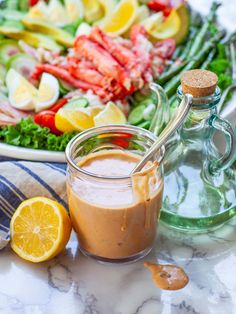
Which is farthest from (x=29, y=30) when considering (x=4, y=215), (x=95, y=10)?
(x=4, y=215)

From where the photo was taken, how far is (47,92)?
222 cm

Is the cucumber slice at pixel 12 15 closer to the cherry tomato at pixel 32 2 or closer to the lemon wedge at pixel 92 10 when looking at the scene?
the cherry tomato at pixel 32 2

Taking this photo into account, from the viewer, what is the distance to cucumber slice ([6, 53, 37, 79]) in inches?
92.8

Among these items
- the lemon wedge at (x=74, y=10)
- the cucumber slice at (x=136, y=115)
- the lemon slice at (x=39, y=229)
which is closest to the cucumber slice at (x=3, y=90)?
the cucumber slice at (x=136, y=115)

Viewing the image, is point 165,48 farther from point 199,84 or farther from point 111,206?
point 111,206

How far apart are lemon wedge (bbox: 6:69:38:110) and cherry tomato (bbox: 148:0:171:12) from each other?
2.48ft

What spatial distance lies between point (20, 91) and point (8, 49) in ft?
1.11

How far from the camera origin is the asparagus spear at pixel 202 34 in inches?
97.7

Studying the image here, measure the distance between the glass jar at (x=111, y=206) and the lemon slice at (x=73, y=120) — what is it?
0.38 metres

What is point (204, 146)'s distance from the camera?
5.48 feet

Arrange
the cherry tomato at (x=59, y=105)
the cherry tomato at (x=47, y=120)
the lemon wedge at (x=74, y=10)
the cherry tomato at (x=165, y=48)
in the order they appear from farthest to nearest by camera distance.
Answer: the lemon wedge at (x=74, y=10) < the cherry tomato at (x=165, y=48) < the cherry tomato at (x=59, y=105) < the cherry tomato at (x=47, y=120)

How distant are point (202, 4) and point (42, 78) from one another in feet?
3.18

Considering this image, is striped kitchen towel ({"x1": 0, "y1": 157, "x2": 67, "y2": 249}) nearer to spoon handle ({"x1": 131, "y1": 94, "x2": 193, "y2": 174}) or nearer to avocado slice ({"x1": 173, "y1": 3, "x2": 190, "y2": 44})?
spoon handle ({"x1": 131, "y1": 94, "x2": 193, "y2": 174})

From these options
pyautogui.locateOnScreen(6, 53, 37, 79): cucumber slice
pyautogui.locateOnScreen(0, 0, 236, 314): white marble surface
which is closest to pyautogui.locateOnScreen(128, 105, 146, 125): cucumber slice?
pyautogui.locateOnScreen(6, 53, 37, 79): cucumber slice
